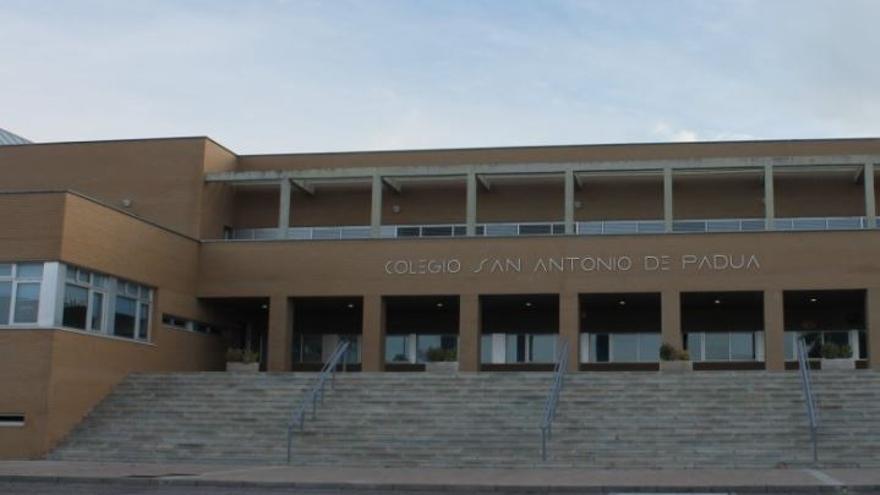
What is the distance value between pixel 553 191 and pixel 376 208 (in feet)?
20.1

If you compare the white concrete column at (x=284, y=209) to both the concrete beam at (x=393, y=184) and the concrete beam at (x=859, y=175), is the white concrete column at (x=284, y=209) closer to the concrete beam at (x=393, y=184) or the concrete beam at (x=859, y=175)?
the concrete beam at (x=393, y=184)

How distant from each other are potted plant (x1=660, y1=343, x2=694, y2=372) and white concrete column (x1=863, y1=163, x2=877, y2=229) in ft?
23.7

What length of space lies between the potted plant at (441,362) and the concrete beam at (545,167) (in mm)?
6597

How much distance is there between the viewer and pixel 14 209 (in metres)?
27.0

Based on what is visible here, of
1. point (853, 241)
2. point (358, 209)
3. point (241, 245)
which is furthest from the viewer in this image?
point (358, 209)

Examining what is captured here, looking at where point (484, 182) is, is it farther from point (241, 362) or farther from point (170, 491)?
point (170, 491)

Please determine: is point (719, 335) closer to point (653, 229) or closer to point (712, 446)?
point (653, 229)

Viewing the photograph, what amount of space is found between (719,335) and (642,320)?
2520 mm

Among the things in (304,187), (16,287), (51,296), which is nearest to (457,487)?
(51,296)

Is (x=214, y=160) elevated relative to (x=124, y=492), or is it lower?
elevated

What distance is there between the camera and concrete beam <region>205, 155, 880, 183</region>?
34.3 m

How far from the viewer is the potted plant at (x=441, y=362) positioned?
3109cm

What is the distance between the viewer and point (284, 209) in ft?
118

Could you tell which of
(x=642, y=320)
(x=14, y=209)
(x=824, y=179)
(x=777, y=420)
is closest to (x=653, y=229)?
(x=642, y=320)
